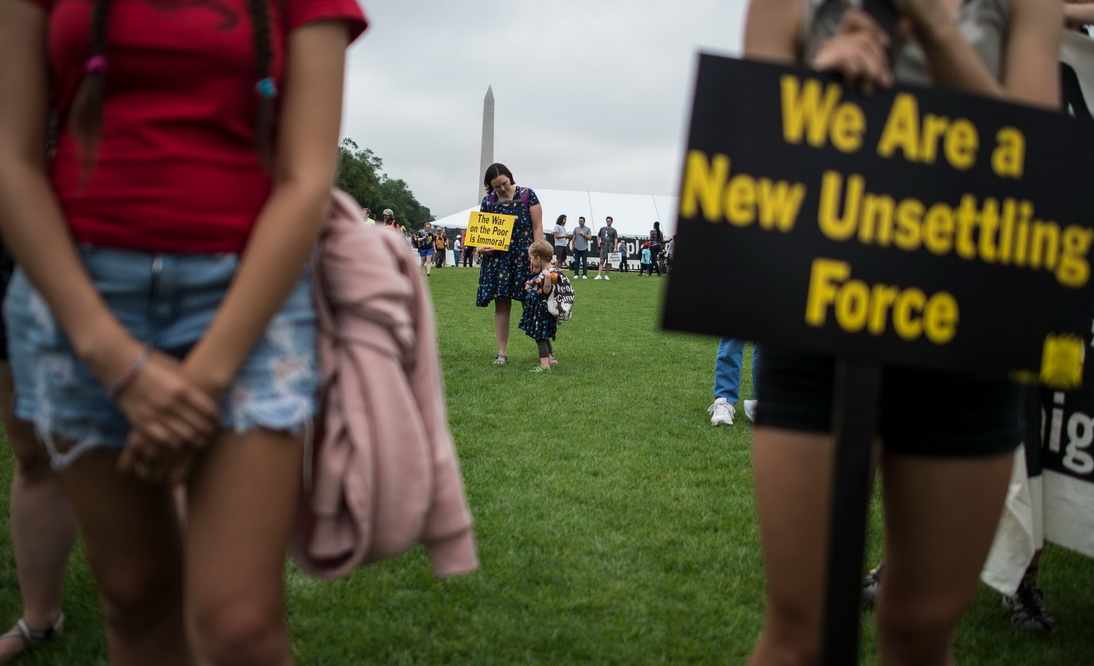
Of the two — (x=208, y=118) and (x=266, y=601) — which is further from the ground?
(x=208, y=118)

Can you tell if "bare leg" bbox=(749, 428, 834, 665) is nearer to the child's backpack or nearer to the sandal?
the sandal

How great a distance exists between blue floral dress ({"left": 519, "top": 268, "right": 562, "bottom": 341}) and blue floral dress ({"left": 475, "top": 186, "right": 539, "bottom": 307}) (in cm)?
8

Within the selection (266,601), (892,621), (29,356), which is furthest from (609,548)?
(29,356)

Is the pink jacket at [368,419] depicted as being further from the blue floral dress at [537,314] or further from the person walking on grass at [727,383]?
the blue floral dress at [537,314]

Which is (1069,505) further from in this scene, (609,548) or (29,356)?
(29,356)

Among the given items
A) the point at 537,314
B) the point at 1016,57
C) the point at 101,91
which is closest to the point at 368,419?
the point at 101,91

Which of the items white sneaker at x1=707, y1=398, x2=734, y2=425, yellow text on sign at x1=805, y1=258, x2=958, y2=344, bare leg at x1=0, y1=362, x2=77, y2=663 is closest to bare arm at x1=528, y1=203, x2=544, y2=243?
white sneaker at x1=707, y1=398, x2=734, y2=425

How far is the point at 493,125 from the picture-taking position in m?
44.9

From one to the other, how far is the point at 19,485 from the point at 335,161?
1.65 m

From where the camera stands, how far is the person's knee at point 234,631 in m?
1.36

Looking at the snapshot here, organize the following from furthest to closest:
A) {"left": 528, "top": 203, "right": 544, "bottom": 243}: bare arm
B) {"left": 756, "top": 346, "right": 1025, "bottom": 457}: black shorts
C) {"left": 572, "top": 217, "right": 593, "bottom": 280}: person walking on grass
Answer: {"left": 572, "top": 217, "right": 593, "bottom": 280}: person walking on grass < {"left": 528, "top": 203, "right": 544, "bottom": 243}: bare arm < {"left": 756, "top": 346, "right": 1025, "bottom": 457}: black shorts

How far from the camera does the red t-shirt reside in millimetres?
1357

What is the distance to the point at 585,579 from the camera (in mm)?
3291

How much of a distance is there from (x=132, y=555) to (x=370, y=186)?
8381cm
